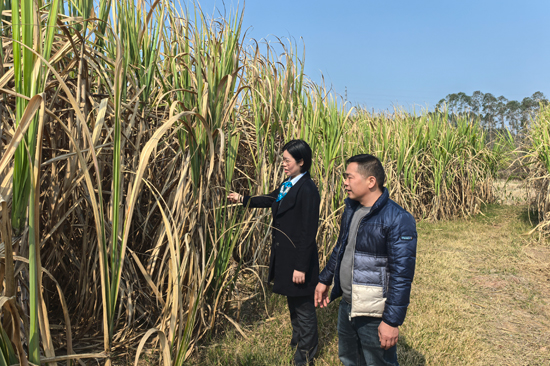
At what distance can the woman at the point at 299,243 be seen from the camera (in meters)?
2.27

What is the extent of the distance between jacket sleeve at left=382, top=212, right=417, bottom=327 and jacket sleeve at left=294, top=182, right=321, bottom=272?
2.15 ft

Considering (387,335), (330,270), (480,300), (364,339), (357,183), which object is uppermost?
(357,183)

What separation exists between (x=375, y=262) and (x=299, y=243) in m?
0.64

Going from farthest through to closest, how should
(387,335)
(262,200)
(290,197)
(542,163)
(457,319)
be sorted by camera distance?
(542,163)
(457,319)
(262,200)
(290,197)
(387,335)

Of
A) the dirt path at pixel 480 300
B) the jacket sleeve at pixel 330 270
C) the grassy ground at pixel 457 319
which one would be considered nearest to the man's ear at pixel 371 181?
the jacket sleeve at pixel 330 270

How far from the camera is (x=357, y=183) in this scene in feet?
5.85

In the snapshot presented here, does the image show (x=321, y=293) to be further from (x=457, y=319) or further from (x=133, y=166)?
(x=457, y=319)

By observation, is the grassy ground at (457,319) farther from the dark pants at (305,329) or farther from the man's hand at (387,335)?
the man's hand at (387,335)

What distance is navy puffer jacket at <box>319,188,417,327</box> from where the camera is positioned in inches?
63.6

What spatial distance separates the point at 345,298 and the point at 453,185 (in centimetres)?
700

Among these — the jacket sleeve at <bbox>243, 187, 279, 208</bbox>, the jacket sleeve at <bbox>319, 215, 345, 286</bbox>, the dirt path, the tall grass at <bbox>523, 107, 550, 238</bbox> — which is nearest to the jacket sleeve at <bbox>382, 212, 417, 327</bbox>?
the jacket sleeve at <bbox>319, 215, 345, 286</bbox>

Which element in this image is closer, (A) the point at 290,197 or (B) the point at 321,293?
(B) the point at 321,293

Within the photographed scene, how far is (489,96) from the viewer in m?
46.3

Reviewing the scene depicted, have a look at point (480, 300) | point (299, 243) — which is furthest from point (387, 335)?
point (480, 300)
